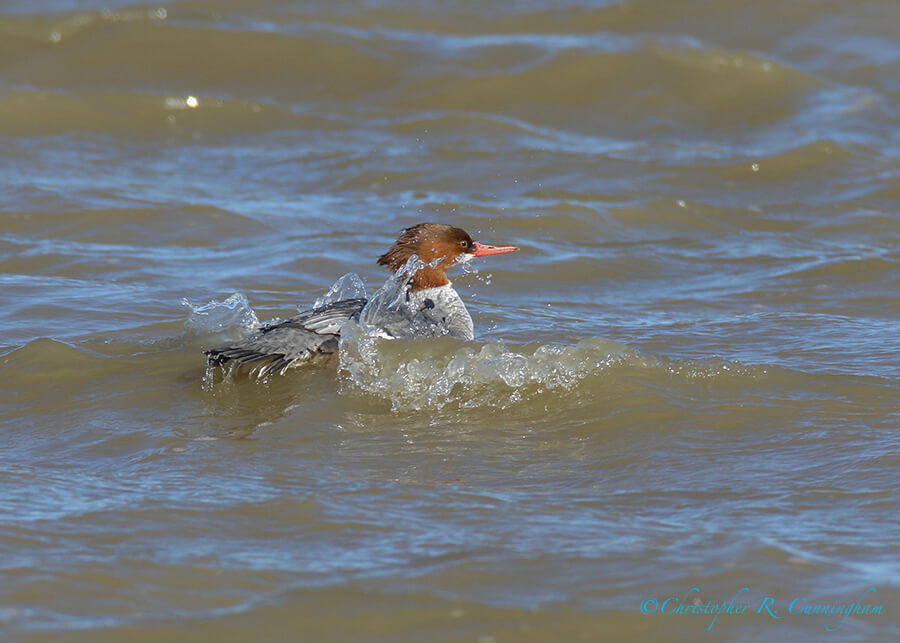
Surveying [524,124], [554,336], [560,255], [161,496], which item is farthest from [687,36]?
[161,496]

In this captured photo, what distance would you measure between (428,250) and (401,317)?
0.59m

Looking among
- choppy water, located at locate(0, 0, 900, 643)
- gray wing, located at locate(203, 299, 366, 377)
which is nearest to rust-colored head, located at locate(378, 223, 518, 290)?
choppy water, located at locate(0, 0, 900, 643)

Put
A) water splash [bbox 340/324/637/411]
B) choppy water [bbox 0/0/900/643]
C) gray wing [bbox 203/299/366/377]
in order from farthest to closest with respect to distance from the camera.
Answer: gray wing [bbox 203/299/366/377] → water splash [bbox 340/324/637/411] → choppy water [bbox 0/0/900/643]

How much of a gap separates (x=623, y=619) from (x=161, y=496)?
6.27 ft

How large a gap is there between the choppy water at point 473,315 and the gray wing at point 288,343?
0.14m

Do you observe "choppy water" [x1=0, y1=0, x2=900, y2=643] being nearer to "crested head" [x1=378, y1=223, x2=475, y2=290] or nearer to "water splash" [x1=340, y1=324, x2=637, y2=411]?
"water splash" [x1=340, y1=324, x2=637, y2=411]

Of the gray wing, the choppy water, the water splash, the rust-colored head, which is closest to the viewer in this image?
the choppy water

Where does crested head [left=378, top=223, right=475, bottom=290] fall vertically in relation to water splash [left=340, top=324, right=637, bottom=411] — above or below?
above

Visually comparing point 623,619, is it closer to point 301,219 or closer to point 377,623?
point 377,623

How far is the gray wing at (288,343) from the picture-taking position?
6.25m

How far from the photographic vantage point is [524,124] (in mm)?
12562

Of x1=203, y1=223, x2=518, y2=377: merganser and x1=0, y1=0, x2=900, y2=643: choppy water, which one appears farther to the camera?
x1=203, y1=223, x2=518, y2=377: merganser

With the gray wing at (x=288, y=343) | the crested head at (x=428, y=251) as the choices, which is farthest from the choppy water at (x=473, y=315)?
the crested head at (x=428, y=251)

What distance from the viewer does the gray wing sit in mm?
6254
